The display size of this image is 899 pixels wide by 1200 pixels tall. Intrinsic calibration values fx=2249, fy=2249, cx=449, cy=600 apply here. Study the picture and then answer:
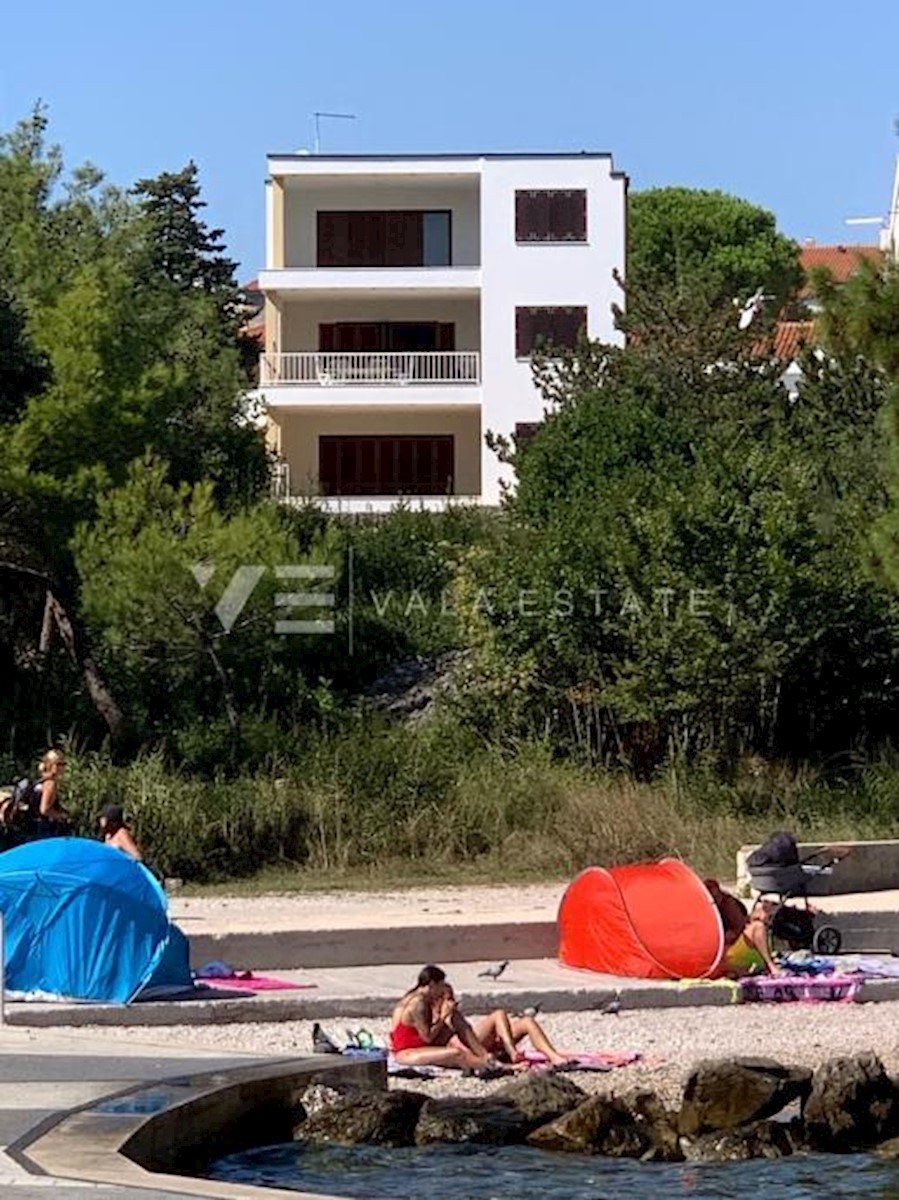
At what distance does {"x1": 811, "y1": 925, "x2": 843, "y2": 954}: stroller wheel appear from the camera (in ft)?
70.6

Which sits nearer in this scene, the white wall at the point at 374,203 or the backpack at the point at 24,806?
the backpack at the point at 24,806

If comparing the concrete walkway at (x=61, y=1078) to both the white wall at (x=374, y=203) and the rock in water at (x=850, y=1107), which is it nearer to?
the rock in water at (x=850, y=1107)

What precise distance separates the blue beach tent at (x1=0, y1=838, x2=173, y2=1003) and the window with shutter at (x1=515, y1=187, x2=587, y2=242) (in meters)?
40.0

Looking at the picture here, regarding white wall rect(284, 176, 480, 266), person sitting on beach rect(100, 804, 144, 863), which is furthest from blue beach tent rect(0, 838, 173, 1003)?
white wall rect(284, 176, 480, 266)

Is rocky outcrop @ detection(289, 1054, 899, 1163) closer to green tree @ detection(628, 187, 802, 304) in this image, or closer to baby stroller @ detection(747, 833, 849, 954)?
baby stroller @ detection(747, 833, 849, 954)

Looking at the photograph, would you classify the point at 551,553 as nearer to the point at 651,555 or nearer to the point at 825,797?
the point at 651,555

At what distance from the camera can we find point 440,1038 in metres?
16.4

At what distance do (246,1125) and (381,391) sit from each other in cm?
4262

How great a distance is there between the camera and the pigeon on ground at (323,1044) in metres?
16.1

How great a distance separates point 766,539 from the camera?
3164 cm

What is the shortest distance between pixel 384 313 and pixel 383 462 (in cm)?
387

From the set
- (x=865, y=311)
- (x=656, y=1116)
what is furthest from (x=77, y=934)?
(x=865, y=311)

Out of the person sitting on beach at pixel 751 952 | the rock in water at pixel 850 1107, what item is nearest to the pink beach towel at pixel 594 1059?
the rock in water at pixel 850 1107

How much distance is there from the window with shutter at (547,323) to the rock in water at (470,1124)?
137 feet
